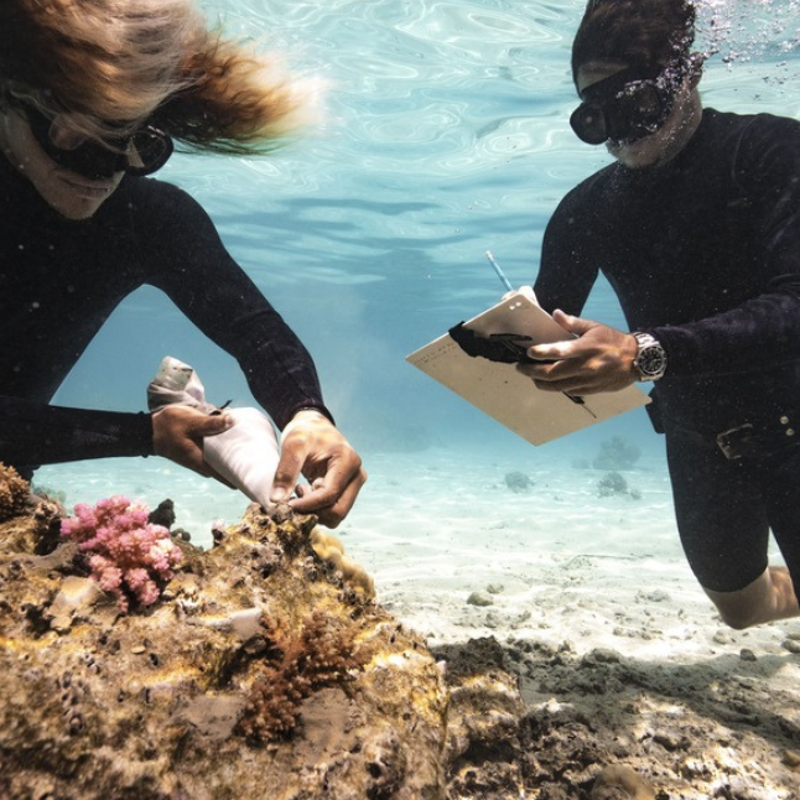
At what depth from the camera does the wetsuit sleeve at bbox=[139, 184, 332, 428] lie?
10.1 feet

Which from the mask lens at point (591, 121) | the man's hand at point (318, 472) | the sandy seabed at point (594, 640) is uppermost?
the mask lens at point (591, 121)

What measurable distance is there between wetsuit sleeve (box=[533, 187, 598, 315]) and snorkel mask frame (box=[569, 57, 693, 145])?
745 millimetres

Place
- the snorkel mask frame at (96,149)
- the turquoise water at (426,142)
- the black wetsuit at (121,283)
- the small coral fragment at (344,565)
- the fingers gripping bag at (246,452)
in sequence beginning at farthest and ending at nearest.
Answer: the turquoise water at (426,142), the small coral fragment at (344,565), the black wetsuit at (121,283), the snorkel mask frame at (96,149), the fingers gripping bag at (246,452)

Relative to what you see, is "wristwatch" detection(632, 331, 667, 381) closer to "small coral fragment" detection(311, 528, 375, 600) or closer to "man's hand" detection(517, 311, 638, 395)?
"man's hand" detection(517, 311, 638, 395)

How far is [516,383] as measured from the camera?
3127 mm

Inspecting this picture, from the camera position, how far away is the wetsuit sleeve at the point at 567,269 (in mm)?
4766

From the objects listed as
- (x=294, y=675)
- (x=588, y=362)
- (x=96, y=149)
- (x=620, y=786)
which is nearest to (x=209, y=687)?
(x=294, y=675)

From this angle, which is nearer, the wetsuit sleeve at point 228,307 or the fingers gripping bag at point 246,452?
the fingers gripping bag at point 246,452

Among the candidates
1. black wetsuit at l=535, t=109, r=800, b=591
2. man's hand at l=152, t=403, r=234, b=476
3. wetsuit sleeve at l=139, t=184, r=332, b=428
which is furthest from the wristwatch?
man's hand at l=152, t=403, r=234, b=476

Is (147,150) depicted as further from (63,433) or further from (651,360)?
(651,360)

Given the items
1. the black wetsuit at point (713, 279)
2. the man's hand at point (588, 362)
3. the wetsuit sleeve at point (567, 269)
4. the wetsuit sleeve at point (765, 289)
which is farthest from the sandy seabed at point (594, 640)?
the wetsuit sleeve at point (567, 269)

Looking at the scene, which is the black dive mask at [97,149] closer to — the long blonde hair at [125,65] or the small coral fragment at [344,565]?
the long blonde hair at [125,65]

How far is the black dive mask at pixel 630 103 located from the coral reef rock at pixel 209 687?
13.0ft

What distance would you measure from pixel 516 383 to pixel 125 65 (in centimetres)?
251
